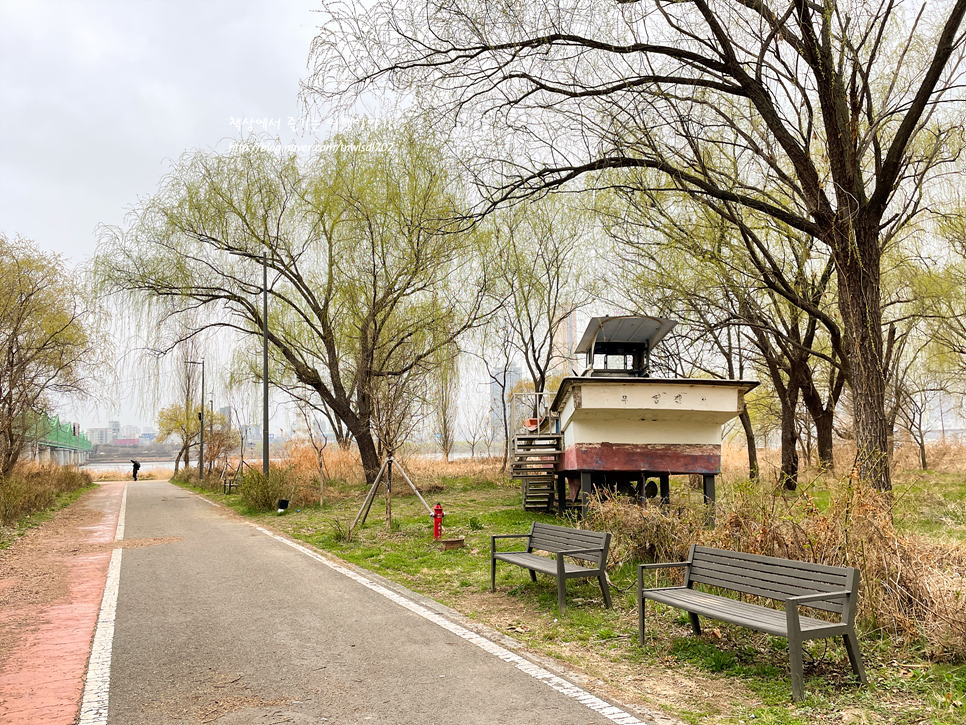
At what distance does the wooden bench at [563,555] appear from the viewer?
7680 mm

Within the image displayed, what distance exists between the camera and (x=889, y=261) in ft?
64.4

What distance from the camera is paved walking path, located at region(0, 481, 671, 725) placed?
4848mm

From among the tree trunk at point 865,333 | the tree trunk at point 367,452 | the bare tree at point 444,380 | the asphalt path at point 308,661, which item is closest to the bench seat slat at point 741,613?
the asphalt path at point 308,661

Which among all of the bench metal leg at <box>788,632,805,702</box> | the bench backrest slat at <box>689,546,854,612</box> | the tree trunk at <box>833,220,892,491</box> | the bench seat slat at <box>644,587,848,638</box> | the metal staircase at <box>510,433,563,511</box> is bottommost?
the bench metal leg at <box>788,632,805,702</box>

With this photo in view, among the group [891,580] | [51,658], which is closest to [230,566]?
[51,658]

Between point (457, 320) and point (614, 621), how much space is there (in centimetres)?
1848

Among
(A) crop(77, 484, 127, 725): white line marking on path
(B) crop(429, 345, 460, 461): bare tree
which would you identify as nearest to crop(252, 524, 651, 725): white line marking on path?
(A) crop(77, 484, 127, 725): white line marking on path

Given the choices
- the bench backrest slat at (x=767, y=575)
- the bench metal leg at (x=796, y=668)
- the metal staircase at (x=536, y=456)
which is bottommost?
the bench metal leg at (x=796, y=668)

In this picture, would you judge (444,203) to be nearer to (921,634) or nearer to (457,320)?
(457,320)

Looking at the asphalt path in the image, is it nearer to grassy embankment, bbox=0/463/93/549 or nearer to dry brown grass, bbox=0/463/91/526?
grassy embankment, bbox=0/463/93/549

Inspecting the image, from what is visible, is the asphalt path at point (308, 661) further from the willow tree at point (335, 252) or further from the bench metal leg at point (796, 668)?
the willow tree at point (335, 252)

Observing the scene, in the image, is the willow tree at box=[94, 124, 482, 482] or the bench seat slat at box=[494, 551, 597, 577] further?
the willow tree at box=[94, 124, 482, 482]

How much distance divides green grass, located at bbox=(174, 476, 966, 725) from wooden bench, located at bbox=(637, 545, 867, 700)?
230mm

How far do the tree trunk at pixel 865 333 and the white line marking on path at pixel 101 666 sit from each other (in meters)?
8.63
